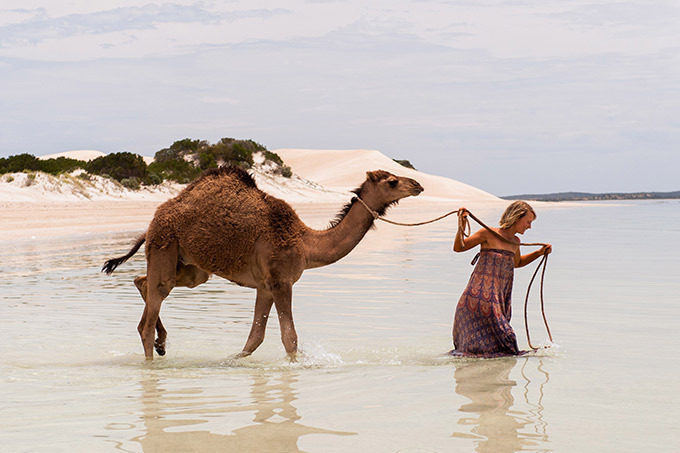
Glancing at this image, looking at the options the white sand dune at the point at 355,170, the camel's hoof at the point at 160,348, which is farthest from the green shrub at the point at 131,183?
the white sand dune at the point at 355,170

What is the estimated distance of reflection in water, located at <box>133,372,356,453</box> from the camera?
16.0 ft

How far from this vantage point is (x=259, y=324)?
8.03 metres

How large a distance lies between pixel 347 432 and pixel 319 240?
9.37ft

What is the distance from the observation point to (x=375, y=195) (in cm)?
762

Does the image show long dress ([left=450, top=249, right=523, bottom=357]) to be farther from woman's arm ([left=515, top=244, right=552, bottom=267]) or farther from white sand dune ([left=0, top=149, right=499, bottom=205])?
white sand dune ([left=0, top=149, right=499, bottom=205])

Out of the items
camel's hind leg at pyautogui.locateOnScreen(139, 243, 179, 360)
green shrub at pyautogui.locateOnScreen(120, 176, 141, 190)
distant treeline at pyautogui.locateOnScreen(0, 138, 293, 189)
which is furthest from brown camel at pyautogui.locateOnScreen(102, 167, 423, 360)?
green shrub at pyautogui.locateOnScreen(120, 176, 141, 190)

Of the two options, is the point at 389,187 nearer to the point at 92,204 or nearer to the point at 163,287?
the point at 163,287

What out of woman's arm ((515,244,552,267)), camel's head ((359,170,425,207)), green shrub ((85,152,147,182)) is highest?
green shrub ((85,152,147,182))

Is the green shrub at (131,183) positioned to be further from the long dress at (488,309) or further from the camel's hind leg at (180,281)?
the long dress at (488,309)

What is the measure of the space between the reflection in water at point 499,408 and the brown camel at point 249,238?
5.30 ft

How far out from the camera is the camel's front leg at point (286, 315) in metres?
7.64

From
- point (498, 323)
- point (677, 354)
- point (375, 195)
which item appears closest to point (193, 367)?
point (375, 195)

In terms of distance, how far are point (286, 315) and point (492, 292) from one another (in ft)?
6.19

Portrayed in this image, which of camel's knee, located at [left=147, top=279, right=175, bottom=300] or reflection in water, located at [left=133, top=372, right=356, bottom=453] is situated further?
camel's knee, located at [left=147, top=279, right=175, bottom=300]
